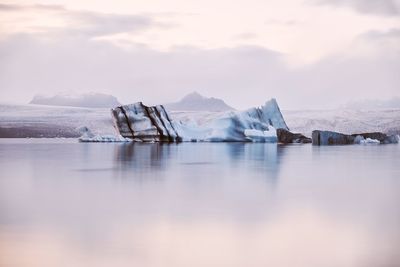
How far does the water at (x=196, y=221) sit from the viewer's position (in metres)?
3.00

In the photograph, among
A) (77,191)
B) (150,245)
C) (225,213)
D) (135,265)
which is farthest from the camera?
(77,191)

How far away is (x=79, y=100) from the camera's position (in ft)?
242

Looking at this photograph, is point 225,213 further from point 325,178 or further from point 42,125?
point 42,125

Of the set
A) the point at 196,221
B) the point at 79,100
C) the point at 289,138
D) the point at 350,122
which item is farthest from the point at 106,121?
the point at 196,221

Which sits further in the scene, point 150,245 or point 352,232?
point 352,232

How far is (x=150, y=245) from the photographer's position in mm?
3201

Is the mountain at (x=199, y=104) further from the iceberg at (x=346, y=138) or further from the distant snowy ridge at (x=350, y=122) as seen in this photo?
the iceberg at (x=346, y=138)

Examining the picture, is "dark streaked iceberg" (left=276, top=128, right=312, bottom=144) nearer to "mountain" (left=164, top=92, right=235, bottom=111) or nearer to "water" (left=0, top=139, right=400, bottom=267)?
"water" (left=0, top=139, right=400, bottom=267)

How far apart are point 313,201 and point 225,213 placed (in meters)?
1.08

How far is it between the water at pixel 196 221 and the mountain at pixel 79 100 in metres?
66.0

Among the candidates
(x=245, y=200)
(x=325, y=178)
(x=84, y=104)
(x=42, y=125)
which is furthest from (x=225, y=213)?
(x=84, y=104)

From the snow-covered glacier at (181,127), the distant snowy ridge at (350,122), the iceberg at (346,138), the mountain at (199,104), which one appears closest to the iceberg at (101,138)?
the snow-covered glacier at (181,127)

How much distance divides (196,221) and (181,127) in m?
19.1

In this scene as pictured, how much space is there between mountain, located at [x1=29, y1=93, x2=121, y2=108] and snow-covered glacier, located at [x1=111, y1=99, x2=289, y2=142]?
49.8 m
